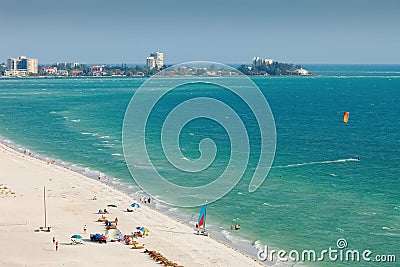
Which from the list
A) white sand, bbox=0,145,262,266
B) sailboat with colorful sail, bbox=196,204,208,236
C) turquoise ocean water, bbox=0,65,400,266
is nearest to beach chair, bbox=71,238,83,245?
white sand, bbox=0,145,262,266

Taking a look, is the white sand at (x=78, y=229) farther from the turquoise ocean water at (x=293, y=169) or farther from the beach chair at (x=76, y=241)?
the turquoise ocean water at (x=293, y=169)

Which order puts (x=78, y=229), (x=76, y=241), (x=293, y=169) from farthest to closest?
(x=293, y=169)
(x=78, y=229)
(x=76, y=241)

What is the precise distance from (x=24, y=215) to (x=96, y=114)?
9229cm

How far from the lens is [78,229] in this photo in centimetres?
5000

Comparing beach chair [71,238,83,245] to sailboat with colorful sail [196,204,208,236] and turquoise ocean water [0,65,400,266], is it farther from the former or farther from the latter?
turquoise ocean water [0,65,400,266]

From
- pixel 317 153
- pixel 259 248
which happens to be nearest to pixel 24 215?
pixel 259 248

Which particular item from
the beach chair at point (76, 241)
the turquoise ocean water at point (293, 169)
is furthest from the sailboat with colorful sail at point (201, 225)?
the beach chair at point (76, 241)

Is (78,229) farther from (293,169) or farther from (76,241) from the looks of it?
(293,169)

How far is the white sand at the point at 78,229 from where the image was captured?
141 ft

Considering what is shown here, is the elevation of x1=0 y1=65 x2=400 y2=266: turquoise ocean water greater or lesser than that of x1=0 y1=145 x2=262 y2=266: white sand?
greater

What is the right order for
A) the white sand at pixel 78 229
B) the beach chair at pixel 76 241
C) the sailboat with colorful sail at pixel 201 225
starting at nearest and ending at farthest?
1. the white sand at pixel 78 229
2. the beach chair at pixel 76 241
3. the sailboat with colorful sail at pixel 201 225

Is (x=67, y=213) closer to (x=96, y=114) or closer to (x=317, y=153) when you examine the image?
(x=317, y=153)

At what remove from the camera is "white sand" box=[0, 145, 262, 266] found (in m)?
43.0

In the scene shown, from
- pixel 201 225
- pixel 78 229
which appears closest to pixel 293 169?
pixel 201 225
